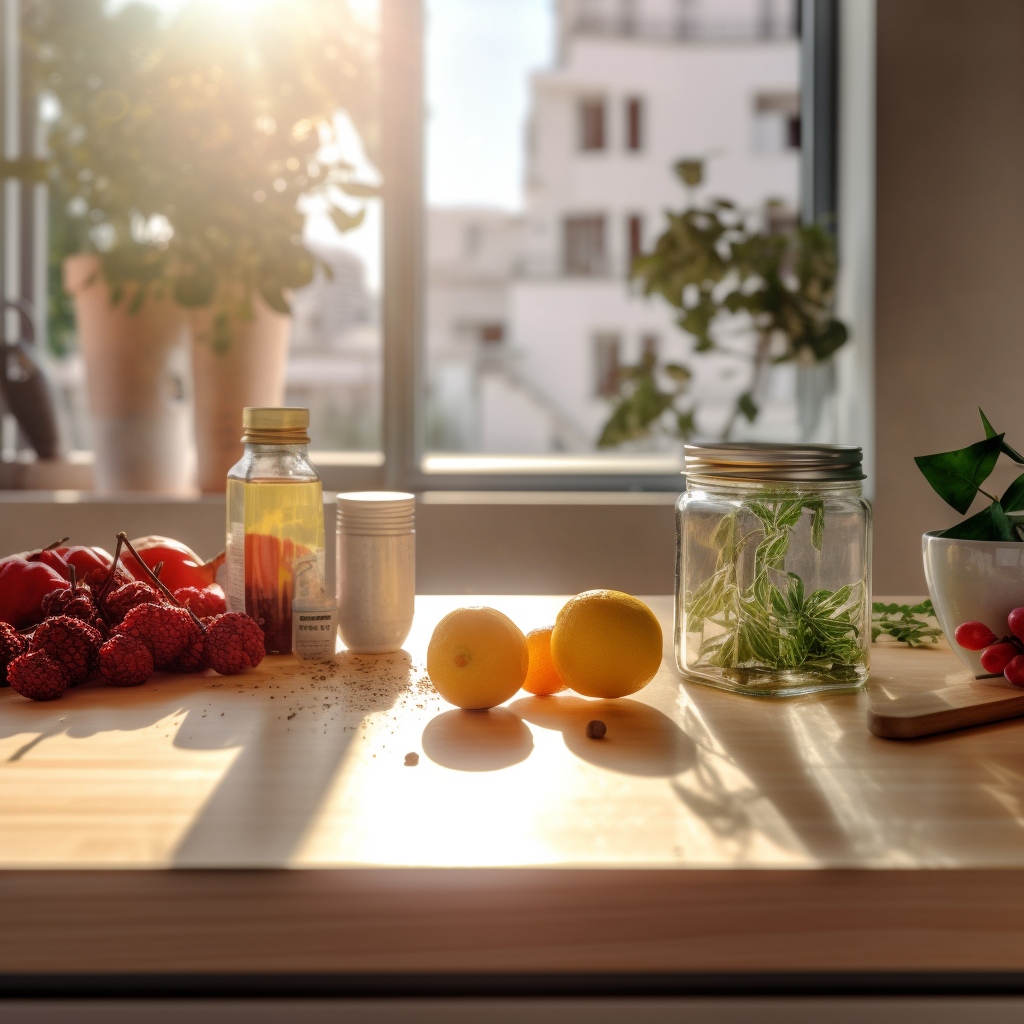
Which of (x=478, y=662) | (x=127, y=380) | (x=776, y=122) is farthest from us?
(x=776, y=122)

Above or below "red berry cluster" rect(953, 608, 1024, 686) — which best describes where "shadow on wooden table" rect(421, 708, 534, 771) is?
below

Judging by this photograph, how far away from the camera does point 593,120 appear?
8.30 feet

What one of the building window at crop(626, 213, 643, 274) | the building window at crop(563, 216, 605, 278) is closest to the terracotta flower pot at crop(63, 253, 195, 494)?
the building window at crop(563, 216, 605, 278)

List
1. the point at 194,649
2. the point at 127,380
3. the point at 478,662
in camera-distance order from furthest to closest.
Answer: the point at 127,380, the point at 194,649, the point at 478,662

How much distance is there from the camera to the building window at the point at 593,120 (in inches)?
99.7

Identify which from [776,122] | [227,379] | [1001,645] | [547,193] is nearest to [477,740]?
[1001,645]

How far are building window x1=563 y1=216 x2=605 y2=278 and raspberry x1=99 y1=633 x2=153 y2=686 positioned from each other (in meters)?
1.92

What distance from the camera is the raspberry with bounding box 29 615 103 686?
0.78 metres

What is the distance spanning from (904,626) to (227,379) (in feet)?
5.24

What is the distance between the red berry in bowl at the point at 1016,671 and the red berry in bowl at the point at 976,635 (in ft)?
0.08

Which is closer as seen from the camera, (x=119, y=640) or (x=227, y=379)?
(x=119, y=640)

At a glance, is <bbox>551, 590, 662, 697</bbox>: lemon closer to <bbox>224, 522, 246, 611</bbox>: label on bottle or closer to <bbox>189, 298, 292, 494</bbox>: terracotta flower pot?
<bbox>224, 522, 246, 611</bbox>: label on bottle

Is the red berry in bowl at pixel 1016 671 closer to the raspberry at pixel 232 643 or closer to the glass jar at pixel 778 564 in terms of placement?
the glass jar at pixel 778 564

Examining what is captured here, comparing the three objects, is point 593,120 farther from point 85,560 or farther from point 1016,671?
point 1016,671
